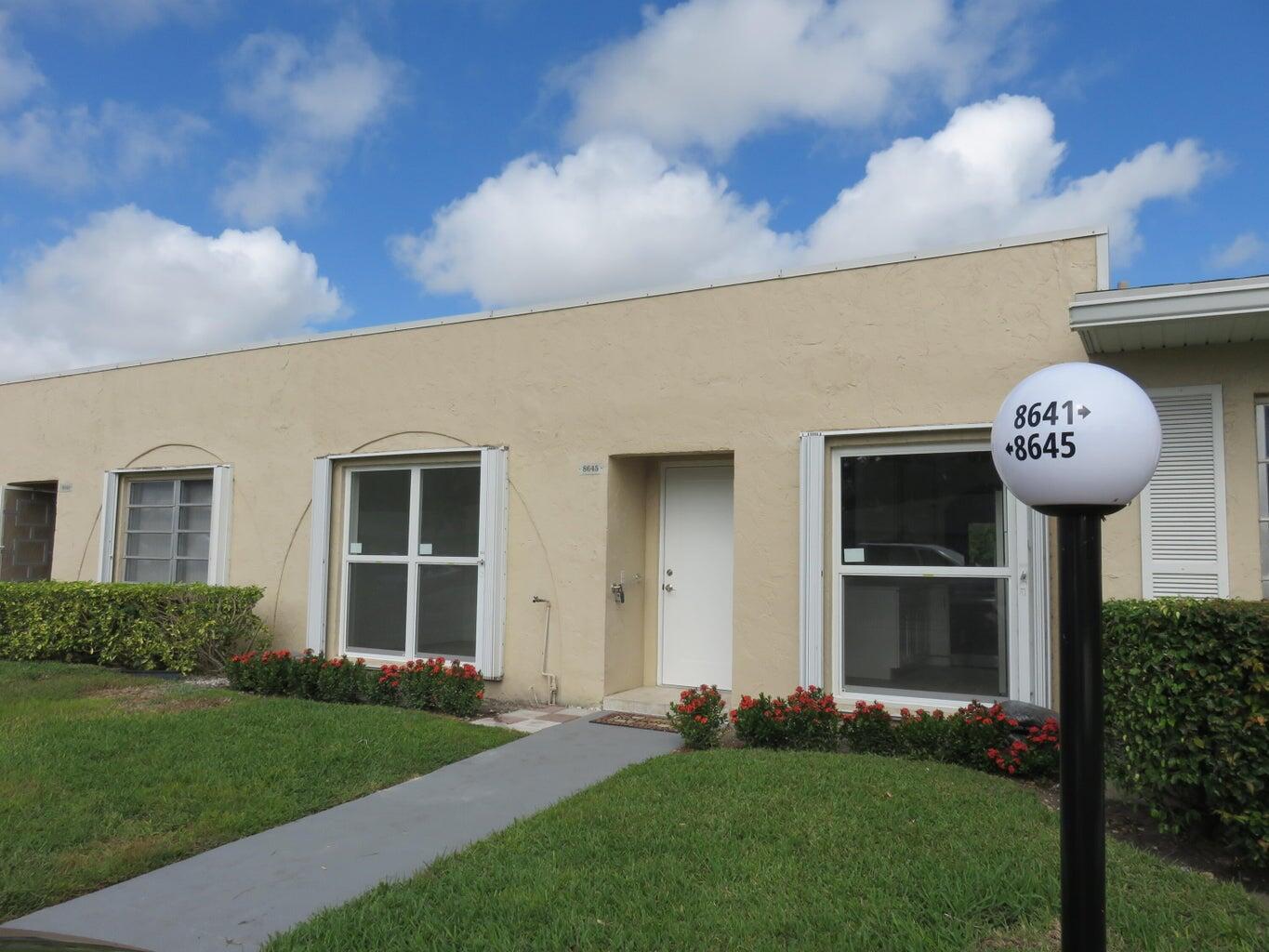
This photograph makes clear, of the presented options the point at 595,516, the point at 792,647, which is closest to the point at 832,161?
the point at 595,516

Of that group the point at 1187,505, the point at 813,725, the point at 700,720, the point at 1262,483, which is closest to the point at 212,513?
the point at 700,720

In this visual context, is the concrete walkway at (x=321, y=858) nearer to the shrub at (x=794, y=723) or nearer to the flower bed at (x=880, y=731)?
the flower bed at (x=880, y=731)

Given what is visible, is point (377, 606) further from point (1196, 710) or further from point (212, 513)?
point (1196, 710)

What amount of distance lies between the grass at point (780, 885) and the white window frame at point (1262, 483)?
234cm

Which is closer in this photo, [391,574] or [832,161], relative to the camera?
[391,574]

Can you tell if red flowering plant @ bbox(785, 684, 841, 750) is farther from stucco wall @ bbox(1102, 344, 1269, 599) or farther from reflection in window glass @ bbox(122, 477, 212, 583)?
reflection in window glass @ bbox(122, 477, 212, 583)

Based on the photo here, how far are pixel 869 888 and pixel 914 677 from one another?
3307 millimetres

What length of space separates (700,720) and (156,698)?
189 inches

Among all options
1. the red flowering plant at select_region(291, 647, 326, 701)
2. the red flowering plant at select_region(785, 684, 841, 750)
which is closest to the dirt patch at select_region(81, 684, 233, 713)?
the red flowering plant at select_region(291, 647, 326, 701)

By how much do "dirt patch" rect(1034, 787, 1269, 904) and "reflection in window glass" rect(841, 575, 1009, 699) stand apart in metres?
1.55

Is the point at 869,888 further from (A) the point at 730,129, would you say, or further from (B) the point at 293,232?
(B) the point at 293,232

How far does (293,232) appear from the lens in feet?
34.8

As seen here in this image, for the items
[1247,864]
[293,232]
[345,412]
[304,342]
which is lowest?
[1247,864]

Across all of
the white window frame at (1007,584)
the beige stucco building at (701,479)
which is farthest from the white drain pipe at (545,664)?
the white window frame at (1007,584)
